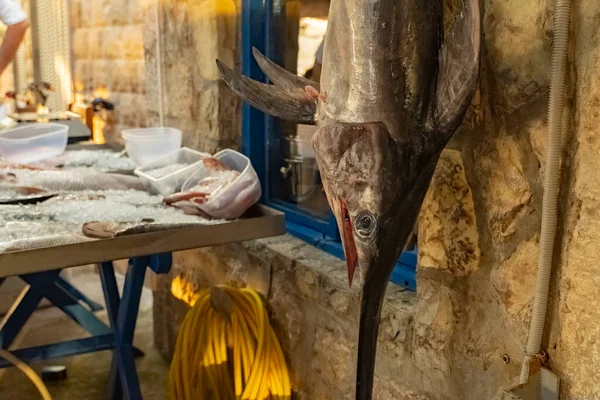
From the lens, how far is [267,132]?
2.24 meters

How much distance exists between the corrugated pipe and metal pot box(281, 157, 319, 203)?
3.60ft

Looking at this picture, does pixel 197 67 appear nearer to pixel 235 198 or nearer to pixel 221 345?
pixel 235 198

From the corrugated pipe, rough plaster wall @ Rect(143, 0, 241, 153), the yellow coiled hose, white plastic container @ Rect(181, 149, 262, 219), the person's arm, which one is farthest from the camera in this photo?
the person's arm

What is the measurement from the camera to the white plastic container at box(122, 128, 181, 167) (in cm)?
229

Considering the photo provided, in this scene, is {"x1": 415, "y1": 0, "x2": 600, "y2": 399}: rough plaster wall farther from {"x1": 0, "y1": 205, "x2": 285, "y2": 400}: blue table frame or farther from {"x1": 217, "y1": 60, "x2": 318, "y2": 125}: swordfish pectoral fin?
{"x1": 0, "y1": 205, "x2": 285, "y2": 400}: blue table frame

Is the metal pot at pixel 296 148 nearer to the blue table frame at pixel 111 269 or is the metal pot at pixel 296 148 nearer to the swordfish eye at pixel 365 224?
the blue table frame at pixel 111 269

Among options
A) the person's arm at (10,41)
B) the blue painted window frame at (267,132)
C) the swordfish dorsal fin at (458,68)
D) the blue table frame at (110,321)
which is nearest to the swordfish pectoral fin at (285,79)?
the swordfish dorsal fin at (458,68)

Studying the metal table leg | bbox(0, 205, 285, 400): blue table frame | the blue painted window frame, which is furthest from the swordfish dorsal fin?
the metal table leg

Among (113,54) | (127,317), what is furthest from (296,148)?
(113,54)

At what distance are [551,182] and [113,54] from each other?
132 inches

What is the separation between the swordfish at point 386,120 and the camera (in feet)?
3.47

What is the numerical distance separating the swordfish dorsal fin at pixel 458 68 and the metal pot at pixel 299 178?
100 centimetres

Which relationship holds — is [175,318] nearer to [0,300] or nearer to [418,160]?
[0,300]

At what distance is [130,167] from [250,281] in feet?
2.03
